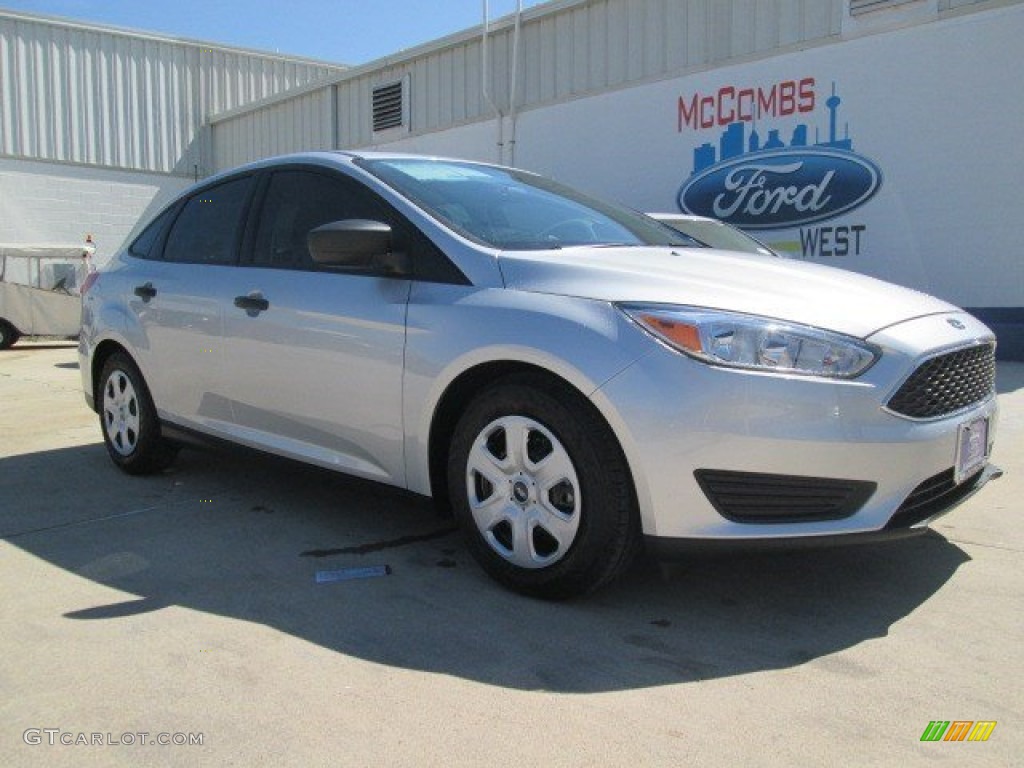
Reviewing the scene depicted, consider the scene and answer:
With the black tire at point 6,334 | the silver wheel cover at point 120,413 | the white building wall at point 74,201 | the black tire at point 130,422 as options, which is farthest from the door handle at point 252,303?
the white building wall at point 74,201

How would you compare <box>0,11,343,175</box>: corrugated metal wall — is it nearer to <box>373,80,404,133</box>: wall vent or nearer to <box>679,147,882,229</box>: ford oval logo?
<box>373,80,404,133</box>: wall vent

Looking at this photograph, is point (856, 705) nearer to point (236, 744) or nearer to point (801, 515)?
point (801, 515)

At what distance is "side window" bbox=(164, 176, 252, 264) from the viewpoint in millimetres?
4344

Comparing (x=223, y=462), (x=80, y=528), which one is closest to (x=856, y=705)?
(x=80, y=528)

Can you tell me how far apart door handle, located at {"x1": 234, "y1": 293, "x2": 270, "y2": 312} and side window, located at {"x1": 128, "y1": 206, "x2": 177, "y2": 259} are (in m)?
1.12

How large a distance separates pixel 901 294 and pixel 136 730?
2.77 metres

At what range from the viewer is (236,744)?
7.32ft

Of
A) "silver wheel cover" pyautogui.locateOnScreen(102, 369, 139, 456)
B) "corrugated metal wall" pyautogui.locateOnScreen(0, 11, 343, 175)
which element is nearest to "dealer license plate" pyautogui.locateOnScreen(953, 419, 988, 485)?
"silver wheel cover" pyautogui.locateOnScreen(102, 369, 139, 456)

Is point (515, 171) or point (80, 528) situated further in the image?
point (515, 171)

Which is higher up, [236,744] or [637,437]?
[637,437]

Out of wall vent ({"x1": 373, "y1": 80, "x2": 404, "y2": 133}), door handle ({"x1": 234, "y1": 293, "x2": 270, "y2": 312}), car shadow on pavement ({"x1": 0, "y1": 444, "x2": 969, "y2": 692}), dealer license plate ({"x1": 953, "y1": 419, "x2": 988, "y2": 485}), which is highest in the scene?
wall vent ({"x1": 373, "y1": 80, "x2": 404, "y2": 133})

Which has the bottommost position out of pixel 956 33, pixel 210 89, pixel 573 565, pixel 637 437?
pixel 573 565

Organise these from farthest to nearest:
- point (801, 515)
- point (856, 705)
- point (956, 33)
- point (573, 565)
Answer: point (956, 33) < point (573, 565) < point (801, 515) < point (856, 705)

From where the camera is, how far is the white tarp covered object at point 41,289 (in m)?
14.7
